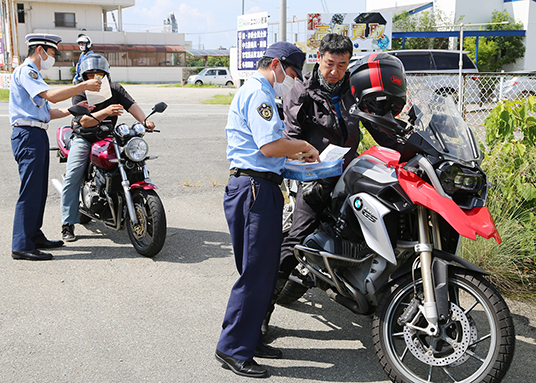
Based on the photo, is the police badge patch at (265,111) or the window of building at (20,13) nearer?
the police badge patch at (265,111)

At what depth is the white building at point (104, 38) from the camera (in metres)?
48.8

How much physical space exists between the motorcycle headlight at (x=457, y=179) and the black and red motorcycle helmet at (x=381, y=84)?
1.68 ft

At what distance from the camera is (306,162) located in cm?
334

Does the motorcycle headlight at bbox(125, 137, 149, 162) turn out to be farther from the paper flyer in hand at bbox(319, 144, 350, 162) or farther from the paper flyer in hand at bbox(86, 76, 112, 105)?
the paper flyer in hand at bbox(319, 144, 350, 162)

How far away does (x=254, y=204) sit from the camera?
10.4ft

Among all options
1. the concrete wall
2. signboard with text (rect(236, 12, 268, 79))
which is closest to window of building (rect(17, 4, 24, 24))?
the concrete wall

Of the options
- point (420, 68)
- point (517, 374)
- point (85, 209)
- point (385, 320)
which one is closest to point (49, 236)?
point (85, 209)

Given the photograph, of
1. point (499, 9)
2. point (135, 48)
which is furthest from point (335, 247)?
point (135, 48)

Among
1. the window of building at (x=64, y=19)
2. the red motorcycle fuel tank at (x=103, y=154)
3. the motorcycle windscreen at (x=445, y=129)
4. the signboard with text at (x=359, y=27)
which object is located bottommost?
the red motorcycle fuel tank at (x=103, y=154)

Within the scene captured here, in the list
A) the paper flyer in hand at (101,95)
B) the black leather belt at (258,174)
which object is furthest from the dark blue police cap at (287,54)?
the paper flyer in hand at (101,95)

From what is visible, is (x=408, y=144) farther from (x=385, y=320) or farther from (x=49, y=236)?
(x=49, y=236)

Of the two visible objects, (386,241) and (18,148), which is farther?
(18,148)

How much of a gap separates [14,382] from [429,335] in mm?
2398

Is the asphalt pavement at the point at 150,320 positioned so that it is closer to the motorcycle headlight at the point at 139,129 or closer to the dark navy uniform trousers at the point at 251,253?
the dark navy uniform trousers at the point at 251,253
